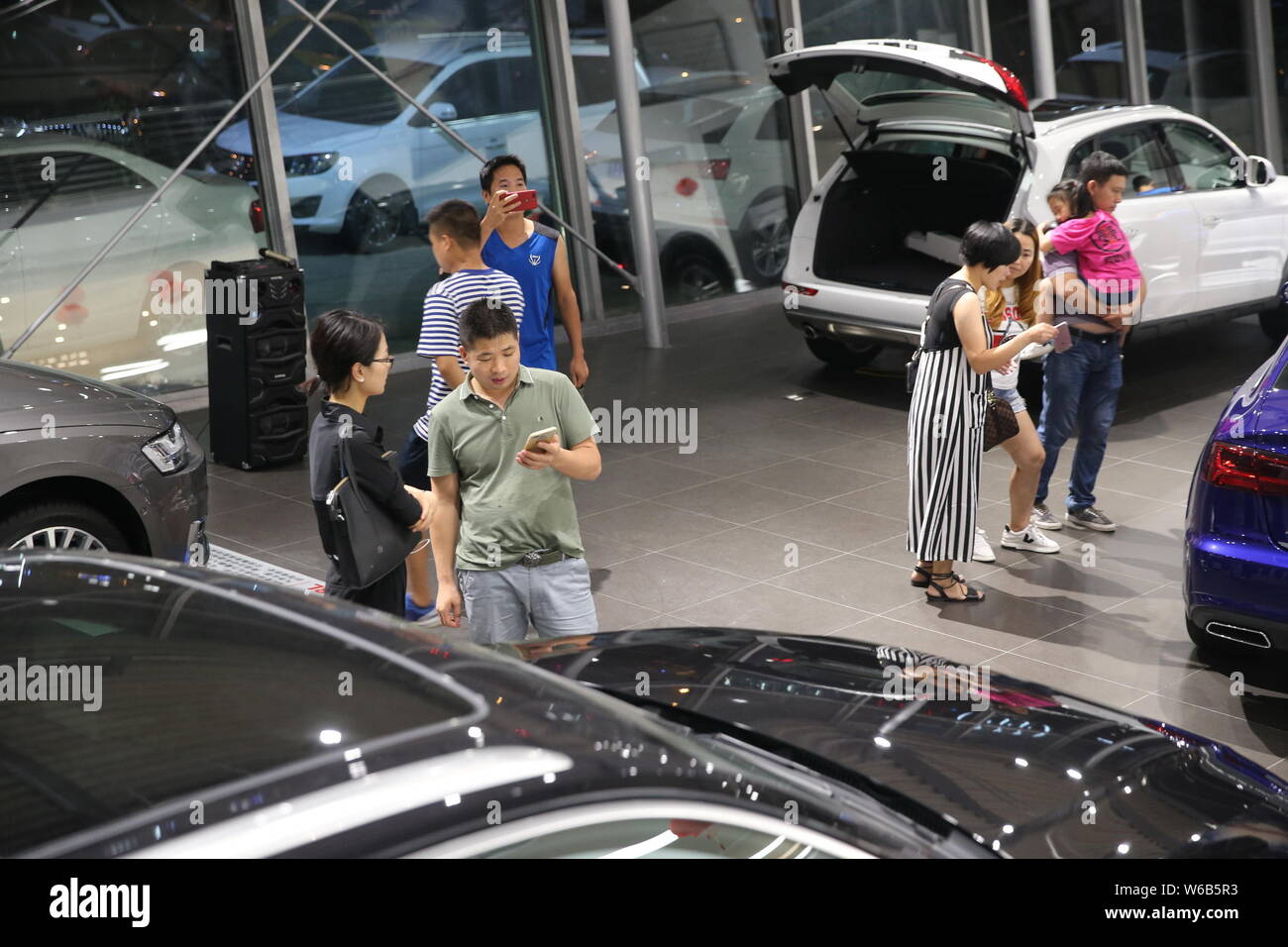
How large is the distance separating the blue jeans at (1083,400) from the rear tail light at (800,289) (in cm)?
283

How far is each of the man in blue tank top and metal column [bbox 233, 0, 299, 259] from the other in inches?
186

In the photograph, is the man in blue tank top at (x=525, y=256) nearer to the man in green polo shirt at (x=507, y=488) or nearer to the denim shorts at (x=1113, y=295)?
the man in green polo shirt at (x=507, y=488)

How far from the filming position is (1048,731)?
9.60ft

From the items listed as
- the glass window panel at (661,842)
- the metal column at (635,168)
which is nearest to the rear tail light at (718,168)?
the metal column at (635,168)

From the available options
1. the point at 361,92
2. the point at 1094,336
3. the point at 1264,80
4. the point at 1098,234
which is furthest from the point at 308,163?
the point at 1264,80

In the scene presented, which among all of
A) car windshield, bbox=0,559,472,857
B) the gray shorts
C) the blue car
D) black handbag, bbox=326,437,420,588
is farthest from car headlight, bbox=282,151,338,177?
→ car windshield, bbox=0,559,472,857

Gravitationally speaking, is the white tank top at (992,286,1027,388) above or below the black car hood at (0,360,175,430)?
below

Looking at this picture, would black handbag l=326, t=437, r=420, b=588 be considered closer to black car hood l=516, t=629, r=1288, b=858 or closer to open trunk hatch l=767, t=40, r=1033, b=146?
black car hood l=516, t=629, r=1288, b=858

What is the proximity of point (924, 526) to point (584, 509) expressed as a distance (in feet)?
6.95

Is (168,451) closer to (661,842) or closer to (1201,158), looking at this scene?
(661,842)

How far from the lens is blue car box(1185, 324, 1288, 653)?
4648 millimetres

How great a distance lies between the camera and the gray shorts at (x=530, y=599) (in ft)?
14.0

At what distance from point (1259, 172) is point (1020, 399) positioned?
457 cm
